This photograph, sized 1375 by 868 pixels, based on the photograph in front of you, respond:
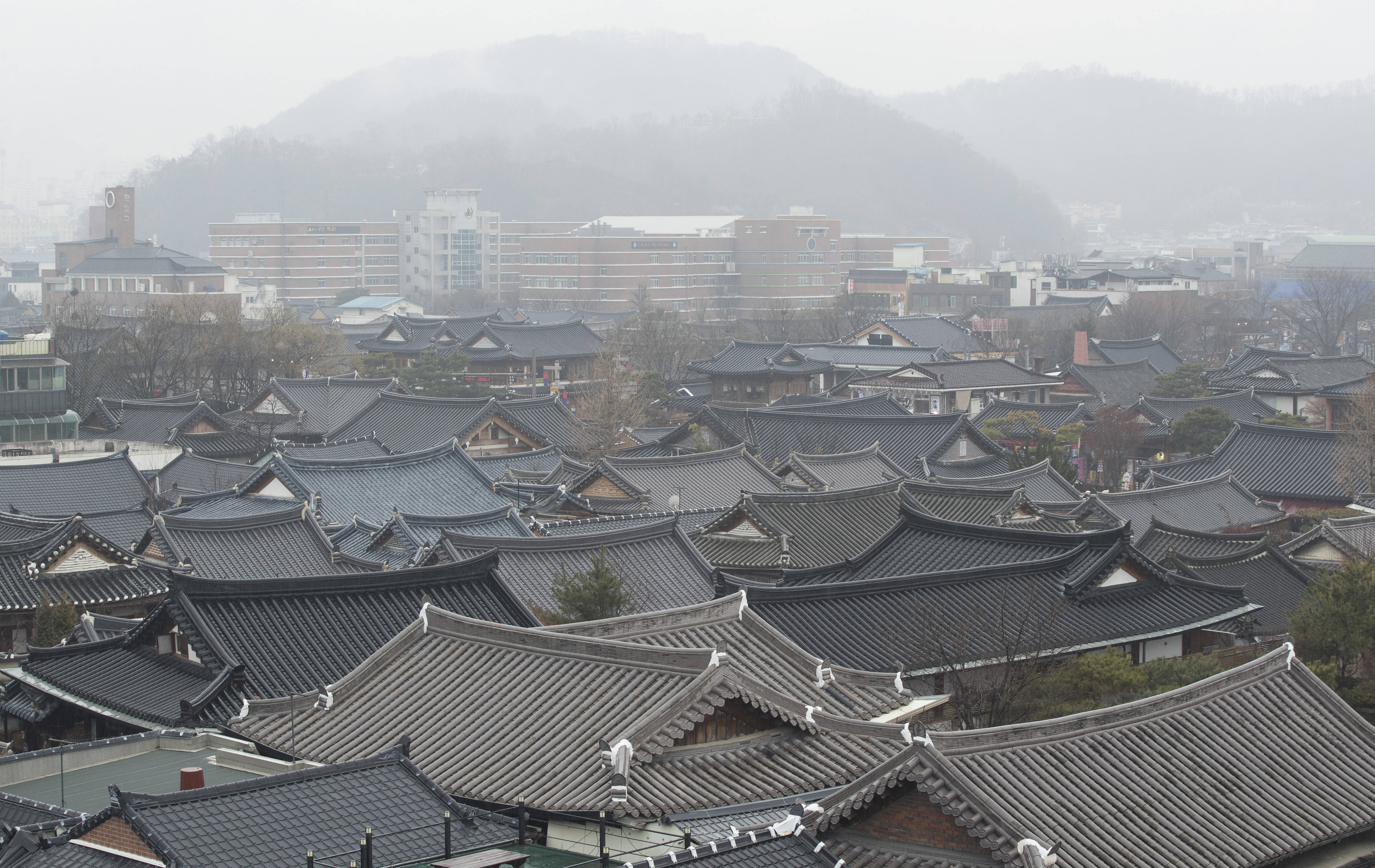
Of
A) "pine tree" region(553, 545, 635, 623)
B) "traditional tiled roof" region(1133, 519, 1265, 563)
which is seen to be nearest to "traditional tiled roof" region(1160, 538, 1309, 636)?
"traditional tiled roof" region(1133, 519, 1265, 563)

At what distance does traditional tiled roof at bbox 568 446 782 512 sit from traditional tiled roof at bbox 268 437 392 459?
6355 mm

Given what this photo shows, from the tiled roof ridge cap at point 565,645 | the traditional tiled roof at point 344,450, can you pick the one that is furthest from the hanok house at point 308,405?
the tiled roof ridge cap at point 565,645

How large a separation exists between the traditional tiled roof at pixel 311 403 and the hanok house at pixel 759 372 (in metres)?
15.3

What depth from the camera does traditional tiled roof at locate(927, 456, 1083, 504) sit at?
31828 millimetres

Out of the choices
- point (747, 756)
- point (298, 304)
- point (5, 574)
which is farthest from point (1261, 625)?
point (298, 304)

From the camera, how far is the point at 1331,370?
2106 inches

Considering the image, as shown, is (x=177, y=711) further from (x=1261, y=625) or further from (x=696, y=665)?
(x=1261, y=625)

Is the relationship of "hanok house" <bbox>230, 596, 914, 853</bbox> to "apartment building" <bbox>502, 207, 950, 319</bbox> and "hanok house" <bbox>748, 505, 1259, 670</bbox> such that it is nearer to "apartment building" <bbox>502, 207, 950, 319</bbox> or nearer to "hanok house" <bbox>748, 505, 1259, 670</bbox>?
"hanok house" <bbox>748, 505, 1259, 670</bbox>

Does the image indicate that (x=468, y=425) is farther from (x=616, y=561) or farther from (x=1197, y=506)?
(x=616, y=561)

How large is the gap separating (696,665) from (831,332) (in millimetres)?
71439

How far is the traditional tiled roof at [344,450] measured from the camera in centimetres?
3528

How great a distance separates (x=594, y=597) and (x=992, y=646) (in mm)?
4969

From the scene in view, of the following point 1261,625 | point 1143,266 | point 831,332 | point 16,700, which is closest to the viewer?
point 16,700

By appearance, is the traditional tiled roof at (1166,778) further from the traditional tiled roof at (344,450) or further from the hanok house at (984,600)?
the traditional tiled roof at (344,450)
